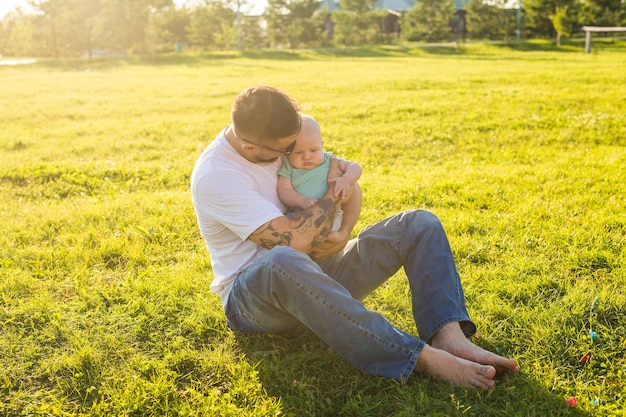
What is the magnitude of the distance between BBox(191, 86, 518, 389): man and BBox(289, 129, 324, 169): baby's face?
14 centimetres

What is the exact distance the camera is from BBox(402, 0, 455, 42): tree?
49125mm

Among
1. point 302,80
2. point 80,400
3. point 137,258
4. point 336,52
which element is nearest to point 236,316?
point 80,400

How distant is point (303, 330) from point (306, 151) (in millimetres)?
1118

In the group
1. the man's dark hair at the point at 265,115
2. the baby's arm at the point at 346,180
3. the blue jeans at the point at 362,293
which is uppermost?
the man's dark hair at the point at 265,115

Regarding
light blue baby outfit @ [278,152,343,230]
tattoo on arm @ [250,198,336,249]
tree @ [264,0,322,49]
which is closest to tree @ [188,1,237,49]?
tree @ [264,0,322,49]

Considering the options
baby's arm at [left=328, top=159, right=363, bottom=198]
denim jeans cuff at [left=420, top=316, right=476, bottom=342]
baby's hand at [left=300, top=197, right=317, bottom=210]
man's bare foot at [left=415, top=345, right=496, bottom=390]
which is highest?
baby's arm at [left=328, top=159, right=363, bottom=198]

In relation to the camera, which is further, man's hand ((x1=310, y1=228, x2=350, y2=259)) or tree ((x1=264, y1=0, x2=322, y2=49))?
tree ((x1=264, y1=0, x2=322, y2=49))

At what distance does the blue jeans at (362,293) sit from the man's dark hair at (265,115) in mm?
622

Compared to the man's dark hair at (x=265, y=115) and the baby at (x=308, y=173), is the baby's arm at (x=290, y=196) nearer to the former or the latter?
the baby at (x=308, y=173)

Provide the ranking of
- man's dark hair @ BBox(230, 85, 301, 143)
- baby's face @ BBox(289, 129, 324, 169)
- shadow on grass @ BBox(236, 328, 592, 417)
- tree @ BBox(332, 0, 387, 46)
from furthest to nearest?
tree @ BBox(332, 0, 387, 46) → baby's face @ BBox(289, 129, 324, 169) → man's dark hair @ BBox(230, 85, 301, 143) → shadow on grass @ BBox(236, 328, 592, 417)

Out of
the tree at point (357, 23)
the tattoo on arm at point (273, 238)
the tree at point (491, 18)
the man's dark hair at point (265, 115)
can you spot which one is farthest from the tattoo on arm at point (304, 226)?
the tree at point (491, 18)

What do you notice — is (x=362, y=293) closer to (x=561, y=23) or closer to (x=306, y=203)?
(x=306, y=203)

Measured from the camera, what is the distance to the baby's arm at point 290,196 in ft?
11.6

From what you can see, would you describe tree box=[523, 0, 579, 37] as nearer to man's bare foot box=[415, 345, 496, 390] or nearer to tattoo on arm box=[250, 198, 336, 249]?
tattoo on arm box=[250, 198, 336, 249]
